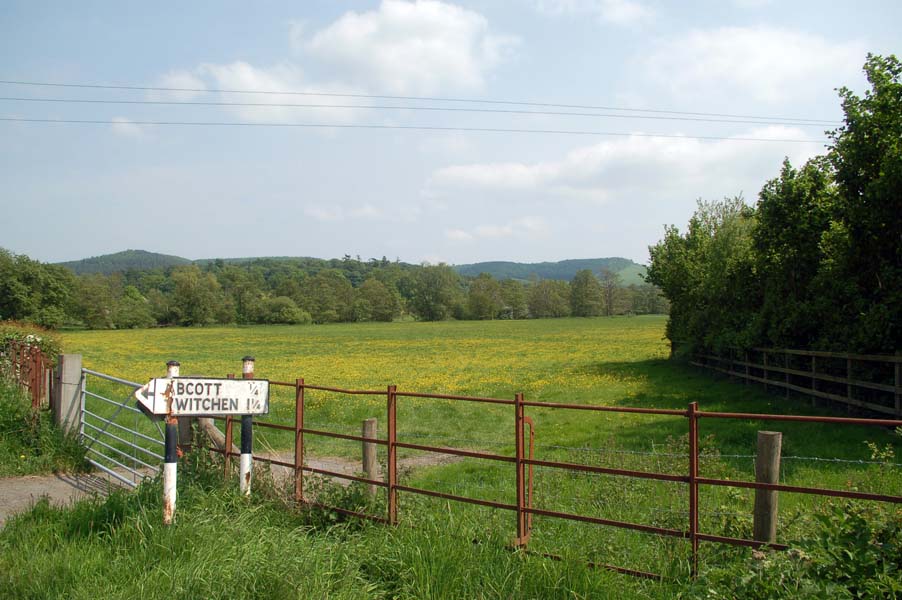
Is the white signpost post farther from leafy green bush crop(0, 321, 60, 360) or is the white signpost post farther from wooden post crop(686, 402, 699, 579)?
leafy green bush crop(0, 321, 60, 360)

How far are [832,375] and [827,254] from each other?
272 cm

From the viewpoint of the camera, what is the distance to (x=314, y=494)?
22.1 feet

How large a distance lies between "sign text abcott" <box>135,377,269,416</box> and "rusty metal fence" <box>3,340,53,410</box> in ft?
21.3

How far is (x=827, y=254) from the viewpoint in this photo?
15.4 metres

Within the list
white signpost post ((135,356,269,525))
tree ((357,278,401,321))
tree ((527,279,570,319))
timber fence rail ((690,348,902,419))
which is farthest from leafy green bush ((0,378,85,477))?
tree ((527,279,570,319))

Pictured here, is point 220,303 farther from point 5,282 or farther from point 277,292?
point 5,282

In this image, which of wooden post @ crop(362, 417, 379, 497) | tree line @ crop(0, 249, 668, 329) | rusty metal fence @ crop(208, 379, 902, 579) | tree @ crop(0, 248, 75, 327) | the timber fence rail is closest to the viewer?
rusty metal fence @ crop(208, 379, 902, 579)

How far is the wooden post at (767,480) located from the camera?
15.5ft

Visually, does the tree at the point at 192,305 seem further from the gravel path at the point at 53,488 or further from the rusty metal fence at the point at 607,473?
the rusty metal fence at the point at 607,473

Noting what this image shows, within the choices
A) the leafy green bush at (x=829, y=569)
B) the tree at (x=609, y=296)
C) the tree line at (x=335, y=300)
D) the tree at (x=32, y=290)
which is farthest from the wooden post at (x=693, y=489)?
the tree at (x=609, y=296)

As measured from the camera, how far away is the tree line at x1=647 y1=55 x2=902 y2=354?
39.7 ft

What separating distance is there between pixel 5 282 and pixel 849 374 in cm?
8654

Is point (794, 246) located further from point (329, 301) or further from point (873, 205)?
point (329, 301)

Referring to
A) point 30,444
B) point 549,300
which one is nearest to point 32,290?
point 30,444
